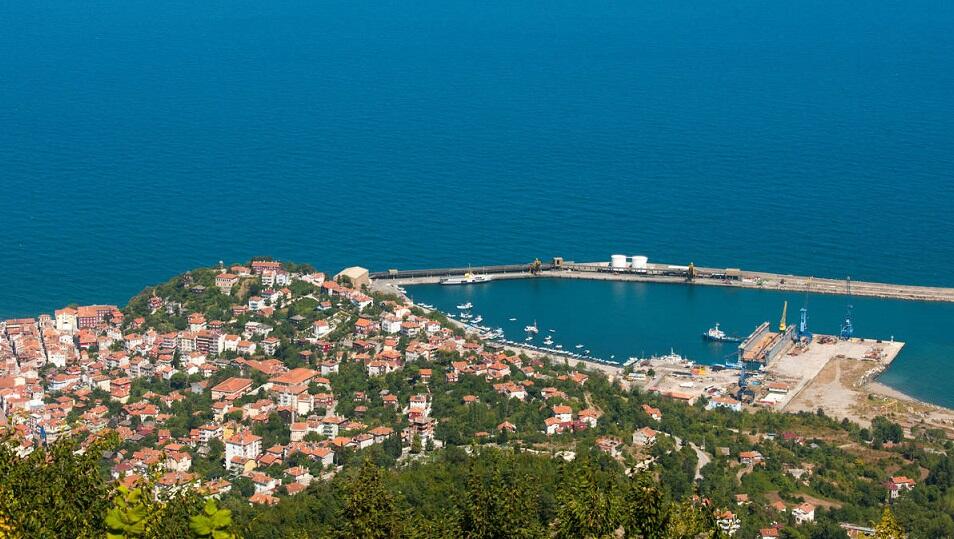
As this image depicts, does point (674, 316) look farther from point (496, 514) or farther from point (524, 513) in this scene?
point (496, 514)

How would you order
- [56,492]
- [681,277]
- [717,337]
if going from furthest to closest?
[681,277] → [717,337] → [56,492]

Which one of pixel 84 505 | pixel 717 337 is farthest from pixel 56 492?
pixel 717 337

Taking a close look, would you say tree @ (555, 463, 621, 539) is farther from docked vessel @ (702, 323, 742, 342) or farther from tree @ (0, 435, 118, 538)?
docked vessel @ (702, 323, 742, 342)

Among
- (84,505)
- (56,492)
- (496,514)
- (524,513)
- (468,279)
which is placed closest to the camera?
(56,492)

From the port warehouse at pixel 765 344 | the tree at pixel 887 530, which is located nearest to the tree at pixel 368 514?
the tree at pixel 887 530

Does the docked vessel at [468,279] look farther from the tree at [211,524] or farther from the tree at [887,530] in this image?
the tree at [211,524]

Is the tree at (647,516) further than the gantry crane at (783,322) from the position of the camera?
No
